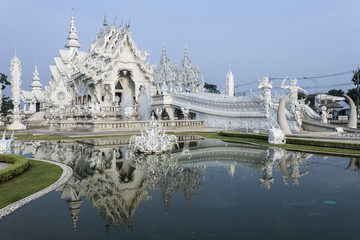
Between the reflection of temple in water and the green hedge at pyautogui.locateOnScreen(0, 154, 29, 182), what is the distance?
153 cm

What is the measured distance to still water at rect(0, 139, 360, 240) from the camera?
4.98m

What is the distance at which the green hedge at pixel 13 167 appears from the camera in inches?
325

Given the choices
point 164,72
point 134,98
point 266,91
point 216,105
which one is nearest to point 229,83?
point 164,72

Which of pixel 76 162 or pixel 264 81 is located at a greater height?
pixel 264 81

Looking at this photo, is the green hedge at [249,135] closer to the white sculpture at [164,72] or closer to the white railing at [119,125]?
the white railing at [119,125]

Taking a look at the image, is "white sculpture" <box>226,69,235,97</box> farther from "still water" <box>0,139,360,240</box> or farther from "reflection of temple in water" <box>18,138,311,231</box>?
"still water" <box>0,139,360,240</box>

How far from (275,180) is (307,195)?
1.39m

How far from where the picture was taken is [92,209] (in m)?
6.10

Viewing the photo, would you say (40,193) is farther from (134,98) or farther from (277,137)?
(134,98)

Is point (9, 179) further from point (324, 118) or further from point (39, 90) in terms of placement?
point (39, 90)

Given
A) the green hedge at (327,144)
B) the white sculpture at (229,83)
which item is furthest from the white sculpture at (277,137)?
the white sculpture at (229,83)

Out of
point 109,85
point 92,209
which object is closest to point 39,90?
point 109,85

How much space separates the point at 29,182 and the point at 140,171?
3055mm

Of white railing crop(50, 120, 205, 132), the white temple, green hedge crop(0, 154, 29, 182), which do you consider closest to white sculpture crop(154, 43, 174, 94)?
the white temple
